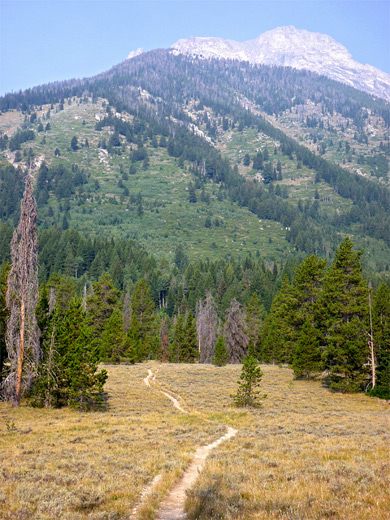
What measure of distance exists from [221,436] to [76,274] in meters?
128

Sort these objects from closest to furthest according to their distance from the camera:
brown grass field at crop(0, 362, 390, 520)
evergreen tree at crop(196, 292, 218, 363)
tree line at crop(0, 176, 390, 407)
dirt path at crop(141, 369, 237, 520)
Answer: brown grass field at crop(0, 362, 390, 520), dirt path at crop(141, 369, 237, 520), tree line at crop(0, 176, 390, 407), evergreen tree at crop(196, 292, 218, 363)

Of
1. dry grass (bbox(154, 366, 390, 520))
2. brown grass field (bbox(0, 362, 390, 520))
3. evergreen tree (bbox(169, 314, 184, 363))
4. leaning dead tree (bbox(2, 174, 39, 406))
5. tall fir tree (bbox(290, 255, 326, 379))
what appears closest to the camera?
dry grass (bbox(154, 366, 390, 520))

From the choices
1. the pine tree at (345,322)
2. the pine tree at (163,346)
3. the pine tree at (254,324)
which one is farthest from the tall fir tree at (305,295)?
the pine tree at (163,346)

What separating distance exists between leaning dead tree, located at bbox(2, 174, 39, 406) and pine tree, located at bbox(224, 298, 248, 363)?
55634 millimetres

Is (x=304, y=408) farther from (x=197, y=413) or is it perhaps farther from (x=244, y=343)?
(x=244, y=343)

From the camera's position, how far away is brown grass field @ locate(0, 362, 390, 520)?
920 centimetres

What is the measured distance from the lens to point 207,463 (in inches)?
551

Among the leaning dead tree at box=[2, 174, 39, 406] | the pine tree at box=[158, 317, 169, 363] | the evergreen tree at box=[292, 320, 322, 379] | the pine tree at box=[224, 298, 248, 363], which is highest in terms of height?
the leaning dead tree at box=[2, 174, 39, 406]

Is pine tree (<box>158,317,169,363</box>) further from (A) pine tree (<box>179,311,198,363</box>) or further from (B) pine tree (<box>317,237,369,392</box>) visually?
(B) pine tree (<box>317,237,369,392</box>)

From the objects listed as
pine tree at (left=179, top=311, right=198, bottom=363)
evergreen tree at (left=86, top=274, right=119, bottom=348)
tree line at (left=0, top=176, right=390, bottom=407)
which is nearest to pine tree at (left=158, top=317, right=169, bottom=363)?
pine tree at (left=179, top=311, right=198, bottom=363)

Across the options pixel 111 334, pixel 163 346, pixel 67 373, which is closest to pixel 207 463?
pixel 67 373

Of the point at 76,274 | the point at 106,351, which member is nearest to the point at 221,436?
the point at 106,351

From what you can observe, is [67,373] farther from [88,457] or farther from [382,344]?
[382,344]

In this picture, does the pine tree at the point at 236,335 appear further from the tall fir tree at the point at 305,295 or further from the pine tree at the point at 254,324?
the tall fir tree at the point at 305,295
